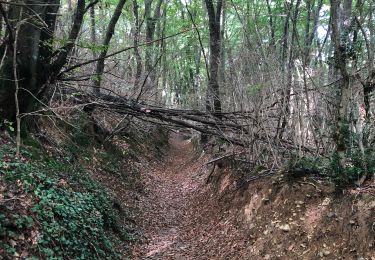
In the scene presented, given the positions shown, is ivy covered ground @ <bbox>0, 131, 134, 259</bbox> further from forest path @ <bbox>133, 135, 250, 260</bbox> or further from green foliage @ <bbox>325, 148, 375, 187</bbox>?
green foliage @ <bbox>325, 148, 375, 187</bbox>

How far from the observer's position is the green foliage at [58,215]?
15.3 feet

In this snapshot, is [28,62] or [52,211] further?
[28,62]

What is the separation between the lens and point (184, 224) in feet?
30.7

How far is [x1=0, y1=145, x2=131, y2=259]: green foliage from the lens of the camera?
4.68 m

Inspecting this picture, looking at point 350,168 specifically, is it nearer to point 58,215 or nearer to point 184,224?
point 58,215

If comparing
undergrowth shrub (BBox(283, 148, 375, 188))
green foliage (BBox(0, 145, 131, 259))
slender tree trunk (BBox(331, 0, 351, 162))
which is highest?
slender tree trunk (BBox(331, 0, 351, 162))

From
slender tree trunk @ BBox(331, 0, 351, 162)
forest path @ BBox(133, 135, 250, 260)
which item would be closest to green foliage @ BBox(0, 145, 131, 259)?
forest path @ BBox(133, 135, 250, 260)

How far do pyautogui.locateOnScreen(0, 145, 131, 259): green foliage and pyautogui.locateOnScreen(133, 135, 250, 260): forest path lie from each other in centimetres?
100

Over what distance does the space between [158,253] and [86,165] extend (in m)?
3.61

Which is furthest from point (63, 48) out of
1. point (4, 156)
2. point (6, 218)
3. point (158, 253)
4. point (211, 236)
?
point (211, 236)

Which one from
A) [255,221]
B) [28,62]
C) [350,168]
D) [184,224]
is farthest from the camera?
[184,224]

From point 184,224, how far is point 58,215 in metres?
4.40

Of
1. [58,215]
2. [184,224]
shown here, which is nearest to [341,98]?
[58,215]

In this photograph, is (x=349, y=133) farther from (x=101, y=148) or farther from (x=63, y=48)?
(x=101, y=148)
